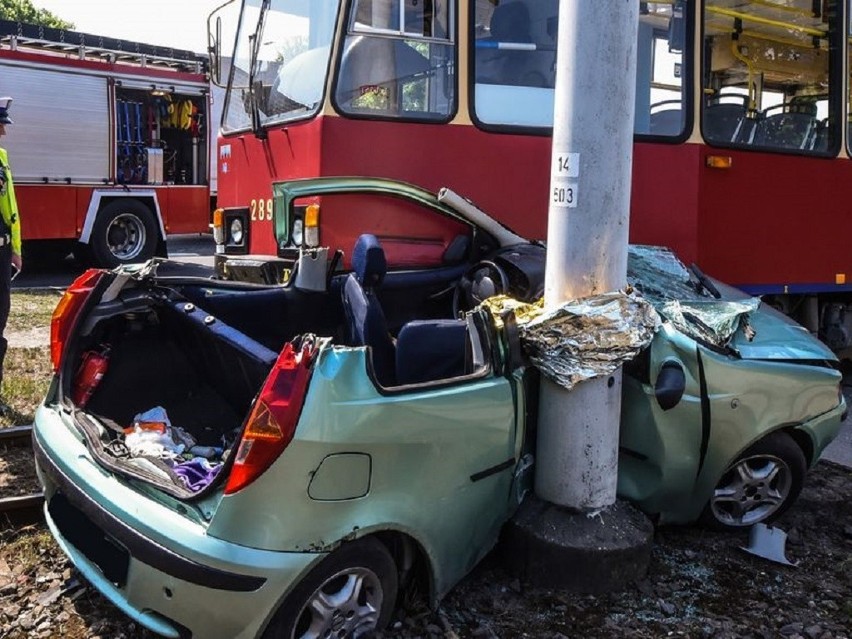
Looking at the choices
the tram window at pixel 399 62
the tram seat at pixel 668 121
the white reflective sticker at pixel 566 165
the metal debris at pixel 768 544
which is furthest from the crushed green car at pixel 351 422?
the tram seat at pixel 668 121

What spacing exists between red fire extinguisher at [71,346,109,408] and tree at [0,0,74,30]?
3830 centimetres

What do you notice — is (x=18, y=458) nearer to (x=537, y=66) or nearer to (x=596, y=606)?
(x=596, y=606)

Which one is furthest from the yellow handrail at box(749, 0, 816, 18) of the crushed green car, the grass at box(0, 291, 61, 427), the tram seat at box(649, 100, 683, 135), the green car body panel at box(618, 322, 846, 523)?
the grass at box(0, 291, 61, 427)

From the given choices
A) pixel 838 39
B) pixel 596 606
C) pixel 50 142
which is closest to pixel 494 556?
pixel 596 606

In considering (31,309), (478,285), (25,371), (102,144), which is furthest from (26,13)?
(478,285)

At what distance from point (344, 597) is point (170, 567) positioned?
0.58 meters

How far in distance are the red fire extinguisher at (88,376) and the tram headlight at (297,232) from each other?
5.32ft

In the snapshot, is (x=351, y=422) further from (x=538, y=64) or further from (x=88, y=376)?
(x=538, y=64)

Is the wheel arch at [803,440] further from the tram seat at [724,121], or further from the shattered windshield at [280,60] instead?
the shattered windshield at [280,60]

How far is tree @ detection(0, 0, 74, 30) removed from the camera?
1464 inches

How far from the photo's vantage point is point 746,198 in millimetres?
5879

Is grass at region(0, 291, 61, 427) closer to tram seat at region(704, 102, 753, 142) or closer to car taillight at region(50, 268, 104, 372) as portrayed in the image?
car taillight at region(50, 268, 104, 372)

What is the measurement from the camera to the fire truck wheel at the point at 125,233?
13062mm

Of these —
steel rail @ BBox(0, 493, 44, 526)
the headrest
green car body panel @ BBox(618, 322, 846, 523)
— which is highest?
the headrest
